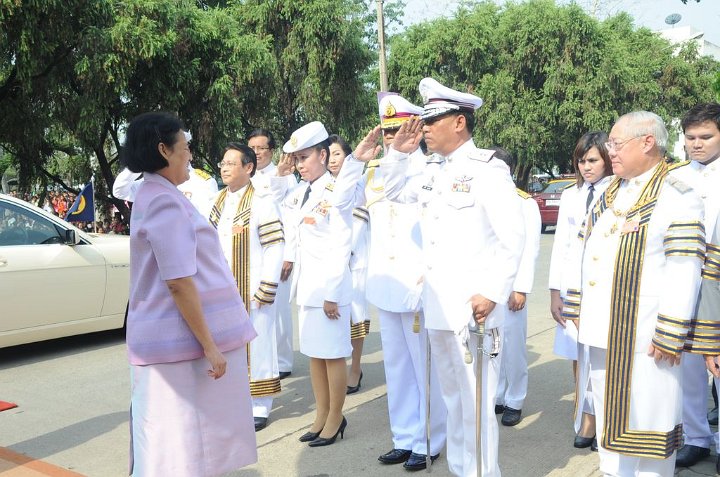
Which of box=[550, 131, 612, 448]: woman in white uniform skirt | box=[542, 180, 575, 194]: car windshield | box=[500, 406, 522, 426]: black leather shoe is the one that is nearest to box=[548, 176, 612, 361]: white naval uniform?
box=[550, 131, 612, 448]: woman in white uniform skirt

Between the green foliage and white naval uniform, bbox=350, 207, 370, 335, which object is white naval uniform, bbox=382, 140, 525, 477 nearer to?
white naval uniform, bbox=350, 207, 370, 335

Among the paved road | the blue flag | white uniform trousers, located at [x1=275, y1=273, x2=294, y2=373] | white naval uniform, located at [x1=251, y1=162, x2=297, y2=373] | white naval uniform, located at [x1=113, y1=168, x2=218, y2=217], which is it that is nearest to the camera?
the paved road

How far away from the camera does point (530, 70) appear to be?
29.8 metres

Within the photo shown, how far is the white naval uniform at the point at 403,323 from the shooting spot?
4.34m

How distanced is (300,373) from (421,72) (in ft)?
→ 82.9

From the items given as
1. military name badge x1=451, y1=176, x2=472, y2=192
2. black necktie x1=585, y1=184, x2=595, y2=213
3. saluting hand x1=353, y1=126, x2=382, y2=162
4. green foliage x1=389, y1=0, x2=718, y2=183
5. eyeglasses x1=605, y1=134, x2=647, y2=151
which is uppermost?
green foliage x1=389, y1=0, x2=718, y2=183

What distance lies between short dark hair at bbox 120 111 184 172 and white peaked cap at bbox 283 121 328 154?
1.88 meters

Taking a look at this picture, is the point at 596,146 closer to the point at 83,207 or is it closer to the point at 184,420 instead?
the point at 184,420

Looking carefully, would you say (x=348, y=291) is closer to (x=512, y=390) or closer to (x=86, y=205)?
(x=512, y=390)

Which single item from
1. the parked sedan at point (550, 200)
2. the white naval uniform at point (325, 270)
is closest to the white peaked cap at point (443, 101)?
the white naval uniform at point (325, 270)

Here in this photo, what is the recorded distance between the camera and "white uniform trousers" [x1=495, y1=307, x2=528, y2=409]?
5.06 meters

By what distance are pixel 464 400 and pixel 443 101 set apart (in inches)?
58.5

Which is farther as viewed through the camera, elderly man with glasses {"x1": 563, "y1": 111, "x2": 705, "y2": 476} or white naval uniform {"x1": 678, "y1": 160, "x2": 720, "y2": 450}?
white naval uniform {"x1": 678, "y1": 160, "x2": 720, "y2": 450}

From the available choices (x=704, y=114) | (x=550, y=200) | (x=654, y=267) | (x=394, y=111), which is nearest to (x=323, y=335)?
(x=394, y=111)
